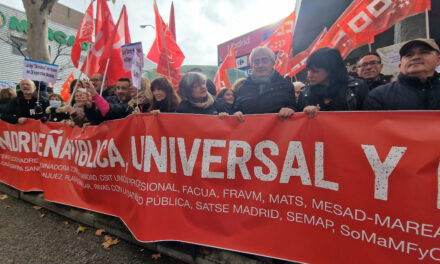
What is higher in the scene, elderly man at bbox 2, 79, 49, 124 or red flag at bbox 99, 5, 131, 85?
red flag at bbox 99, 5, 131, 85

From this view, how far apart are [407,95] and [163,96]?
2593 mm

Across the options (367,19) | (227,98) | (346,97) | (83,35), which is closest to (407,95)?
(346,97)

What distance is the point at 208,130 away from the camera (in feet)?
7.87

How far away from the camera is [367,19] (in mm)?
3229

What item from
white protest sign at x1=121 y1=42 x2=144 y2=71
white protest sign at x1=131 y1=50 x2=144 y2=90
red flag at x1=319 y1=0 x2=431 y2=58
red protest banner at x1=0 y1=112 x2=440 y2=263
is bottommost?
red protest banner at x1=0 y1=112 x2=440 y2=263

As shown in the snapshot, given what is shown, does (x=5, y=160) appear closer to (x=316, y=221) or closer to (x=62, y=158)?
(x=62, y=158)

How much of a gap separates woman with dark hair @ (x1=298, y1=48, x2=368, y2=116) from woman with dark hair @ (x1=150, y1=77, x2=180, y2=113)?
174 centimetres

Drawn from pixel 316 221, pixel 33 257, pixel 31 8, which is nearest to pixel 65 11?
pixel 31 8

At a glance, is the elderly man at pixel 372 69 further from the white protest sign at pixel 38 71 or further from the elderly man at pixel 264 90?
the white protest sign at pixel 38 71

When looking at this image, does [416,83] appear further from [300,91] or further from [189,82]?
[189,82]

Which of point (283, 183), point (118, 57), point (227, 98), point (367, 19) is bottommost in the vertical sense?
point (283, 183)

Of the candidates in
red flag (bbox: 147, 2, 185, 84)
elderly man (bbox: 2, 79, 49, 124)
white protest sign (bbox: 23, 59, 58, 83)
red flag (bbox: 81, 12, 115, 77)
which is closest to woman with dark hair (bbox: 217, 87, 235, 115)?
red flag (bbox: 147, 2, 185, 84)

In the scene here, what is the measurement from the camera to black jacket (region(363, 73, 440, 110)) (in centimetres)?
188

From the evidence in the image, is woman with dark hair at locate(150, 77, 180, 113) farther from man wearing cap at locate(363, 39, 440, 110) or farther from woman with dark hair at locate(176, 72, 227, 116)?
man wearing cap at locate(363, 39, 440, 110)
